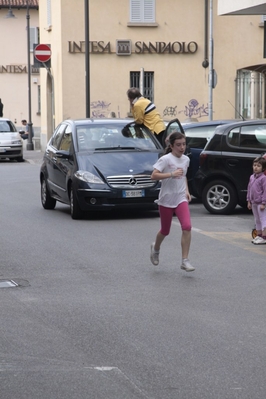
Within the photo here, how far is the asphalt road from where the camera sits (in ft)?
19.3

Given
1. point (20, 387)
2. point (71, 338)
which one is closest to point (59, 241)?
point (71, 338)

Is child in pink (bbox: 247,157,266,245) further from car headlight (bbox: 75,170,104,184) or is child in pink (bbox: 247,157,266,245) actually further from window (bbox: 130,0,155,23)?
window (bbox: 130,0,155,23)

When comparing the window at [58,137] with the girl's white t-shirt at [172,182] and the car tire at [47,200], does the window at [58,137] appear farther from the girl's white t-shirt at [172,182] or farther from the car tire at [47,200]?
the girl's white t-shirt at [172,182]

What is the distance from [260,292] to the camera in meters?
9.09

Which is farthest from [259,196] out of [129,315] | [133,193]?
[129,315]

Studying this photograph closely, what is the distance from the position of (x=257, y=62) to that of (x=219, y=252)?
26077mm

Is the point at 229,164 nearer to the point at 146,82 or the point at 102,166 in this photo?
the point at 102,166

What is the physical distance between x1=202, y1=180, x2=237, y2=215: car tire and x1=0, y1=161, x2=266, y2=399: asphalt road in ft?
5.78

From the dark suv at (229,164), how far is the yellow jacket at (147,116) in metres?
1.39

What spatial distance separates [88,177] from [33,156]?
23020 millimetres

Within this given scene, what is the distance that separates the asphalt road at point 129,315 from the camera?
5.89 meters

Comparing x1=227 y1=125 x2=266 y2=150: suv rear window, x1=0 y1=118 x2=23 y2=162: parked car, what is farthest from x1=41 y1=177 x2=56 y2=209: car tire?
x1=0 y1=118 x2=23 y2=162: parked car

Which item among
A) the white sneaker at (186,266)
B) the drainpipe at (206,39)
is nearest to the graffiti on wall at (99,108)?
the drainpipe at (206,39)

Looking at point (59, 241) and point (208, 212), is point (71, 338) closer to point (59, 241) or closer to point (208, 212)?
point (59, 241)
